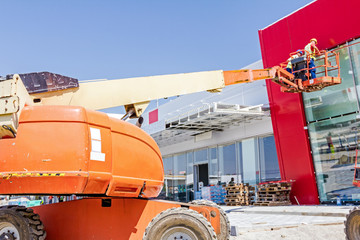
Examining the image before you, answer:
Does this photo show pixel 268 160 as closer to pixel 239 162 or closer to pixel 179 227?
pixel 239 162

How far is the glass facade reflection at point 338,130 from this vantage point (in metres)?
14.2

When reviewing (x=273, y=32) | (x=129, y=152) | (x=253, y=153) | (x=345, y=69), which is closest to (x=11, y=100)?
(x=129, y=152)

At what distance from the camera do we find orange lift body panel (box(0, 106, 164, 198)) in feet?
14.5

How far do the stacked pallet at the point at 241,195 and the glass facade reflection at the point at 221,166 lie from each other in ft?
2.95

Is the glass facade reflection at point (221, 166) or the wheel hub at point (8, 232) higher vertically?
the glass facade reflection at point (221, 166)

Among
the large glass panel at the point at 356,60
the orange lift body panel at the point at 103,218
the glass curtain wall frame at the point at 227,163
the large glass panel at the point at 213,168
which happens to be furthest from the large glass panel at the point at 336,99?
the orange lift body panel at the point at 103,218

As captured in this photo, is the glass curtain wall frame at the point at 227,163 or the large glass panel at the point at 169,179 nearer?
the glass curtain wall frame at the point at 227,163

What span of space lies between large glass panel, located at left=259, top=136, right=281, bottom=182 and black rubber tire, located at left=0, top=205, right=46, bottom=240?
1477cm

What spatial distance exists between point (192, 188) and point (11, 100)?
72.8ft

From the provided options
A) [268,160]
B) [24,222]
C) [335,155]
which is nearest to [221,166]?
[268,160]

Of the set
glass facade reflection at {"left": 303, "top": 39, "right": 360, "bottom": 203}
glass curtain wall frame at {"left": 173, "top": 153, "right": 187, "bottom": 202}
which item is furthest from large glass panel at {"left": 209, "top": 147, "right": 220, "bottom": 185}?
glass facade reflection at {"left": 303, "top": 39, "right": 360, "bottom": 203}

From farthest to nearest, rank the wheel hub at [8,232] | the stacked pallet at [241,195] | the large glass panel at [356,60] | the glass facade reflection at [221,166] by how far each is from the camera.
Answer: the glass facade reflection at [221,166] < the stacked pallet at [241,195] < the large glass panel at [356,60] < the wheel hub at [8,232]

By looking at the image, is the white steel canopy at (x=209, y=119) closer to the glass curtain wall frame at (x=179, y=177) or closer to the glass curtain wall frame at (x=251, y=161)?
the glass curtain wall frame at (x=251, y=161)

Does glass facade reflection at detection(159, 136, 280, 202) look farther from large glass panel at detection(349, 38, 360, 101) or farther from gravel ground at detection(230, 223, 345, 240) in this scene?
gravel ground at detection(230, 223, 345, 240)
